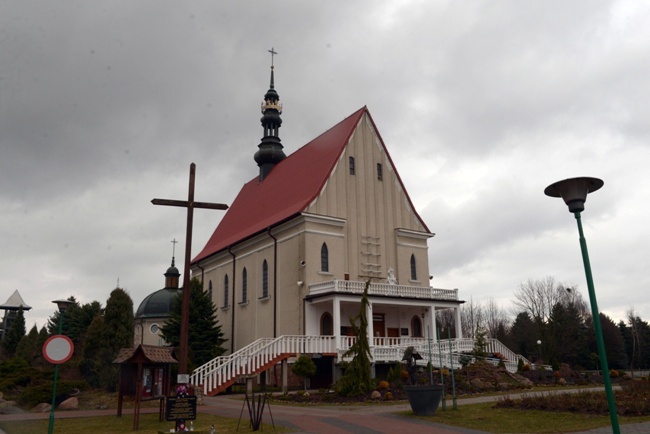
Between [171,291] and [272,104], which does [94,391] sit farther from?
[171,291]

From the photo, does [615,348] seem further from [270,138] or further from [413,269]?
[270,138]

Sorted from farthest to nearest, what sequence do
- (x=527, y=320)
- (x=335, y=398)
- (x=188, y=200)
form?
(x=527, y=320) → (x=335, y=398) → (x=188, y=200)

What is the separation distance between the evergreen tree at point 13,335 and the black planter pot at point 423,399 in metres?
50.7

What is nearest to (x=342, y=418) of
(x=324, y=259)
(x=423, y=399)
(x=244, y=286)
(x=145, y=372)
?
(x=423, y=399)

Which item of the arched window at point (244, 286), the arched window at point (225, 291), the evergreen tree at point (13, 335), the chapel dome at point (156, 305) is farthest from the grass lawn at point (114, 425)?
the evergreen tree at point (13, 335)

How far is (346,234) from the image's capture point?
113 ft

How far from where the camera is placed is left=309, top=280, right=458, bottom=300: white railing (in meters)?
30.6

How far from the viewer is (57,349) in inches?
465

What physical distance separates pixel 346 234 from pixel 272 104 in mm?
16255

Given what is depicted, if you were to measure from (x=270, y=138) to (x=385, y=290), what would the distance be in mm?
18783

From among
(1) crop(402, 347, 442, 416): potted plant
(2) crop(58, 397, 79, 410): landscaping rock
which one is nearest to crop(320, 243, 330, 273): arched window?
(2) crop(58, 397, 79, 410): landscaping rock

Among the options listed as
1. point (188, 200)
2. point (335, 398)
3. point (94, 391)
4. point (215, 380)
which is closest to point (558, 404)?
point (335, 398)

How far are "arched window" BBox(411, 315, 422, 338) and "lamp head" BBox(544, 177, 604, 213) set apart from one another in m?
27.3

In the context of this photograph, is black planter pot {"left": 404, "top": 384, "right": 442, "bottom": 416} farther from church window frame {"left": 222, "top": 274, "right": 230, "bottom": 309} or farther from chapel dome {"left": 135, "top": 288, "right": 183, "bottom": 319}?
chapel dome {"left": 135, "top": 288, "right": 183, "bottom": 319}
